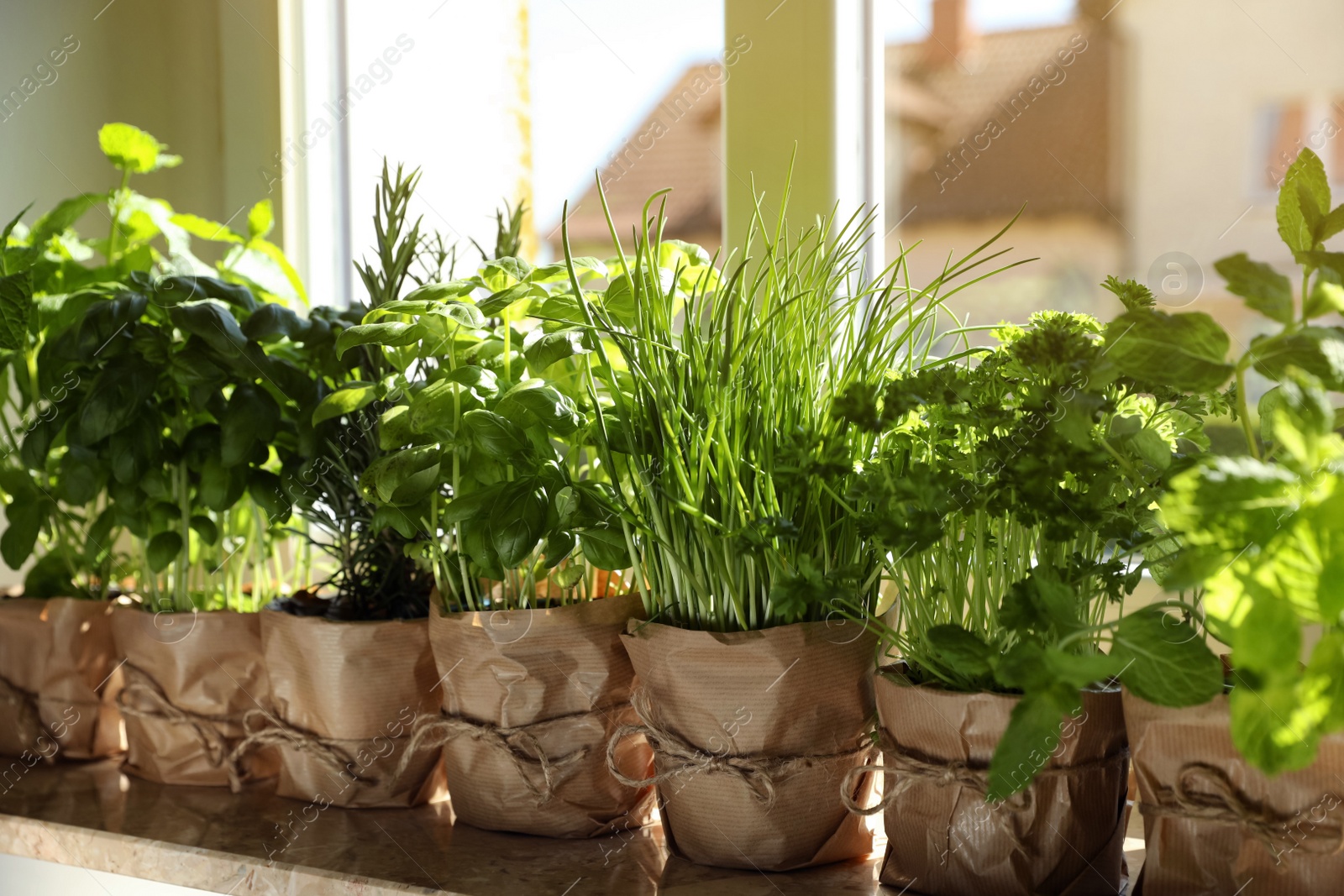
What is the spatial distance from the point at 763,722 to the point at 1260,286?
0.38 m

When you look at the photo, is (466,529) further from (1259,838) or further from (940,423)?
(1259,838)

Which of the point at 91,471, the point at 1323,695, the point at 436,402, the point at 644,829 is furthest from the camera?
the point at 91,471

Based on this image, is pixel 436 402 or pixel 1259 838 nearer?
Answer: pixel 1259 838

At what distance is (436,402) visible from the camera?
704 mm

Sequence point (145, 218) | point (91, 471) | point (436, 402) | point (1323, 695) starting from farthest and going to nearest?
point (145, 218) → point (91, 471) → point (436, 402) → point (1323, 695)

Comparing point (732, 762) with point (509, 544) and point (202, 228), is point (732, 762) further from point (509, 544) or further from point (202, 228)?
point (202, 228)

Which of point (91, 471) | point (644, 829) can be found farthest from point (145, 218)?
point (644, 829)

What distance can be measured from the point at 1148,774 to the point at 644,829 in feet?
1.23

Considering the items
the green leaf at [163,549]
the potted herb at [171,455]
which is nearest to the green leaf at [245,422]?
the potted herb at [171,455]

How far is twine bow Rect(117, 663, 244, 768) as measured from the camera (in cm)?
91

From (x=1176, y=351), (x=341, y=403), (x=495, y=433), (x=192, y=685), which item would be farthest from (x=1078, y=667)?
(x=192, y=685)

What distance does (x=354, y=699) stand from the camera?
83 centimetres

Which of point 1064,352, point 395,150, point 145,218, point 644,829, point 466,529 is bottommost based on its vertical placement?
point 644,829

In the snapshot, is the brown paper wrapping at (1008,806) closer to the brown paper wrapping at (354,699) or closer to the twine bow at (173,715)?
the brown paper wrapping at (354,699)
